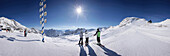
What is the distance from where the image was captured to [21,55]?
269 centimetres

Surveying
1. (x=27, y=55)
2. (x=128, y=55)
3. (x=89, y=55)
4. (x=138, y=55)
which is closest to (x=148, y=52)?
(x=138, y=55)

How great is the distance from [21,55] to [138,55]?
5.85 m

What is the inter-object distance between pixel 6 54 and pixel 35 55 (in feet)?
2.83

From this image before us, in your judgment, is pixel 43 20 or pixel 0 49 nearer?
pixel 0 49

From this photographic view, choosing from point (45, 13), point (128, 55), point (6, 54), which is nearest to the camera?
point (6, 54)

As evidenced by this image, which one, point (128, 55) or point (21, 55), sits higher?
point (21, 55)

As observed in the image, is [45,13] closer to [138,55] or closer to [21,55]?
[21,55]

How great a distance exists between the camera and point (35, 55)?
2955 millimetres

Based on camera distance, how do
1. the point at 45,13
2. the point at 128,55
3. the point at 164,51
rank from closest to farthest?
the point at 164,51 → the point at 128,55 → the point at 45,13

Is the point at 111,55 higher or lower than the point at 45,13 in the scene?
lower

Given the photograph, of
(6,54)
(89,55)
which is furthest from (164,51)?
(6,54)

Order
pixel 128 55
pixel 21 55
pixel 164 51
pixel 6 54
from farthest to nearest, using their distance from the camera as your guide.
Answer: pixel 128 55, pixel 164 51, pixel 21 55, pixel 6 54

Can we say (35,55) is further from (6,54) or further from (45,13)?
(45,13)

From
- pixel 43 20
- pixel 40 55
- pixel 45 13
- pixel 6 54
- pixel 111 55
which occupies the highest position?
pixel 45 13
